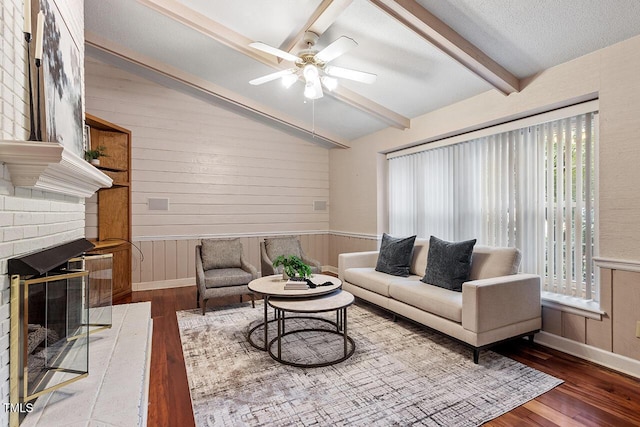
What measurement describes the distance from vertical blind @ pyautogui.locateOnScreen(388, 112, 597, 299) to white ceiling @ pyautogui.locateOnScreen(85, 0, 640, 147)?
25.2 inches

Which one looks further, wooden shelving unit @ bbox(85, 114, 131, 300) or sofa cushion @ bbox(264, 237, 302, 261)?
sofa cushion @ bbox(264, 237, 302, 261)

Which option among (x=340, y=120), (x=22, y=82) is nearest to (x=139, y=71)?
(x=340, y=120)

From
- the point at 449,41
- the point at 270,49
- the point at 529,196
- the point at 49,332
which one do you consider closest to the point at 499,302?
the point at 529,196

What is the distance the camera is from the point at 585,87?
8.74ft

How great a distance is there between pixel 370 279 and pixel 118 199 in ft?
12.2

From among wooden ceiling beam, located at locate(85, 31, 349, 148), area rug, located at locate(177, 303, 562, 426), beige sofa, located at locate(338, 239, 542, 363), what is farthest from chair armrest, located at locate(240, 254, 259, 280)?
wooden ceiling beam, located at locate(85, 31, 349, 148)

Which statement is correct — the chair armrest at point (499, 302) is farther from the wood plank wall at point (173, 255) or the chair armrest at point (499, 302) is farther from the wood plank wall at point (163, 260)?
the wood plank wall at point (163, 260)

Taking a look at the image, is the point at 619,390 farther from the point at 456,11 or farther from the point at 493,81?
the point at 456,11

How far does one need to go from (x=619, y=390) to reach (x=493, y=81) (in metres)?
2.68

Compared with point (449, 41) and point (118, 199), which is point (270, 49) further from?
point (118, 199)

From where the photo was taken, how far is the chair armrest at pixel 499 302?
8.38ft

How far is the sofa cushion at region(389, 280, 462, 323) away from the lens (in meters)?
2.77

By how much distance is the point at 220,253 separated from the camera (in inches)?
175

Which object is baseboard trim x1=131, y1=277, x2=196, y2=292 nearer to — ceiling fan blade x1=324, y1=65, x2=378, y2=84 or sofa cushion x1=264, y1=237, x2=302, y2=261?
sofa cushion x1=264, y1=237, x2=302, y2=261
